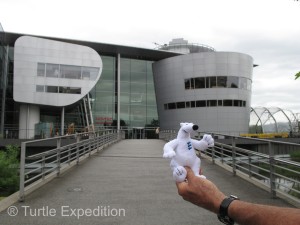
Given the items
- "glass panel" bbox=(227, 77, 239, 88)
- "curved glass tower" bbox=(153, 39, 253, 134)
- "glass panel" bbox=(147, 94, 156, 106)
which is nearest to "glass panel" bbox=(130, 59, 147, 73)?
"glass panel" bbox=(147, 94, 156, 106)

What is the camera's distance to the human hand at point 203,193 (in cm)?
178

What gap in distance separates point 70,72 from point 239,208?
128ft

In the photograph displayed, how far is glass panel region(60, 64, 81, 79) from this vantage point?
38.8 m

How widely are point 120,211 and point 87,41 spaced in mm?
39911

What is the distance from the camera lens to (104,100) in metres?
45.6

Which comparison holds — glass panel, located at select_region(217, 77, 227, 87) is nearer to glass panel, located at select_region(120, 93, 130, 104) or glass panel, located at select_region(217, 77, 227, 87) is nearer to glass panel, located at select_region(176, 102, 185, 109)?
glass panel, located at select_region(176, 102, 185, 109)

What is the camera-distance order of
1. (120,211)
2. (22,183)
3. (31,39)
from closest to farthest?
(120,211), (22,183), (31,39)

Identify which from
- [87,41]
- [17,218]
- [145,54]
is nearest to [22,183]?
[17,218]

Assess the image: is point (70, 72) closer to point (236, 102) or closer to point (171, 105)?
point (171, 105)

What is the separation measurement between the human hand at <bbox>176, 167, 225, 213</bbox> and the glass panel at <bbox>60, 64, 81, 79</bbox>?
126 feet

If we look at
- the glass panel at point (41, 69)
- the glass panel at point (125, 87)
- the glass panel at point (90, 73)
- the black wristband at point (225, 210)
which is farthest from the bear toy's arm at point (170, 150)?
the glass panel at point (125, 87)

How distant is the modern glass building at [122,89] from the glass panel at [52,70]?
0.11 m

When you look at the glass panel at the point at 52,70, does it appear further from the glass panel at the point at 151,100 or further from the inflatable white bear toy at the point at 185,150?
the inflatable white bear toy at the point at 185,150

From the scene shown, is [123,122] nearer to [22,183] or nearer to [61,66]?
[61,66]
